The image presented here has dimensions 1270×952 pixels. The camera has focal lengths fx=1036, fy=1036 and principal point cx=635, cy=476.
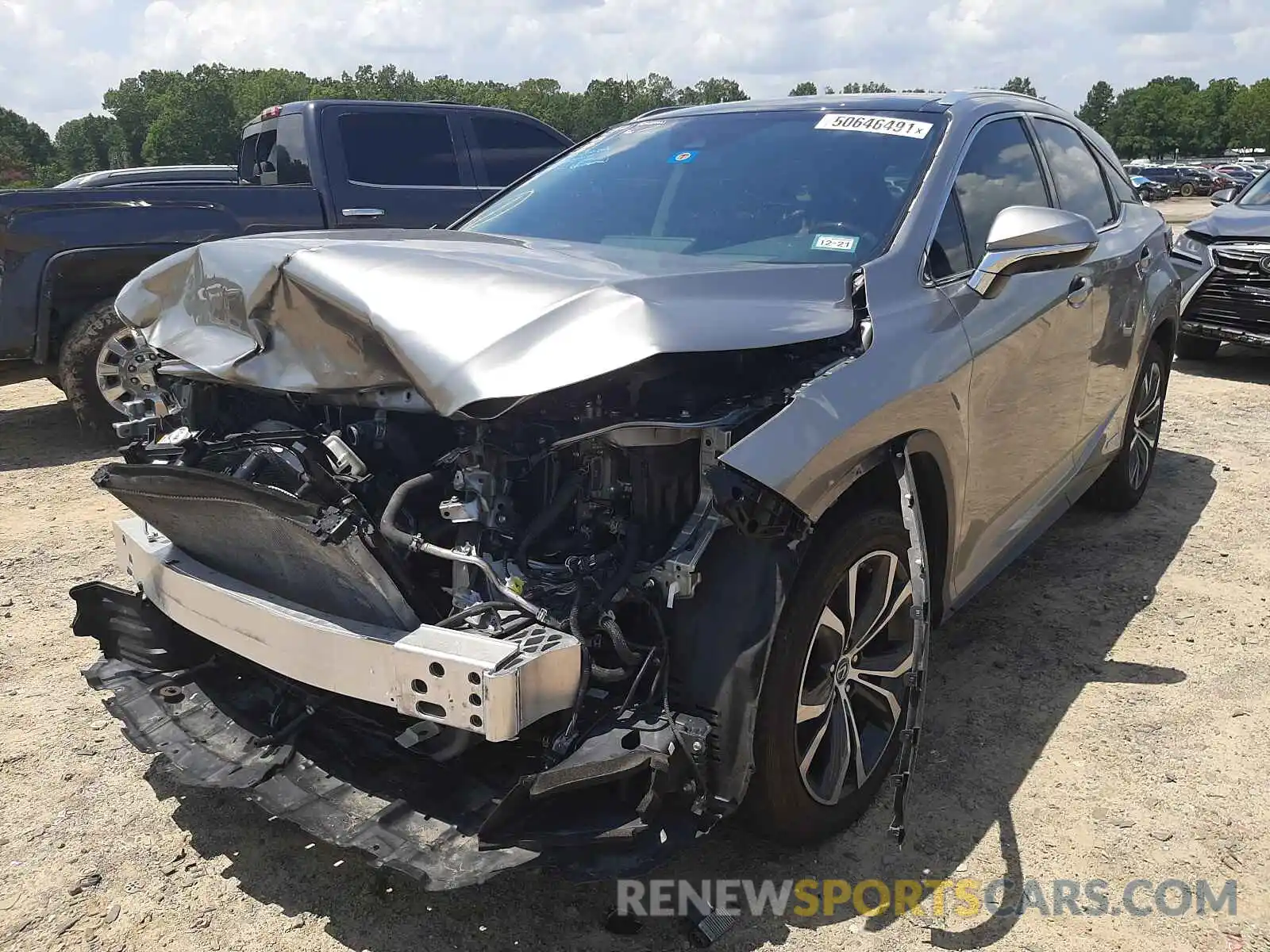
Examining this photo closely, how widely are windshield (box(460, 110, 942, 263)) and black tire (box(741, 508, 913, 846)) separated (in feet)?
2.73

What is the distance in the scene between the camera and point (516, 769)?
2354 millimetres

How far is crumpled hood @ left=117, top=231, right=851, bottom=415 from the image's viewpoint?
214 centimetres

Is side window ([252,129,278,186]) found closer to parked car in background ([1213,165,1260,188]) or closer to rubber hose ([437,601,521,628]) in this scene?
rubber hose ([437,601,521,628])

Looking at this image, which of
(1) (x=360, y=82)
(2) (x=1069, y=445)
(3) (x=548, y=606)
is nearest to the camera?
(3) (x=548, y=606)

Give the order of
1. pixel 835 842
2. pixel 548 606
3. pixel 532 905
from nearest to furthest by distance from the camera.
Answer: pixel 548 606 < pixel 532 905 < pixel 835 842

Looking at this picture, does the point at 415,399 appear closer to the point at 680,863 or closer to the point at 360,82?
the point at 680,863

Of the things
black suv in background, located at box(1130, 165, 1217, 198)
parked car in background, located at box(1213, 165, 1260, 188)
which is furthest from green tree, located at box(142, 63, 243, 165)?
parked car in background, located at box(1213, 165, 1260, 188)

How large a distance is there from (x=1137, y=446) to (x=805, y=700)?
3.48m

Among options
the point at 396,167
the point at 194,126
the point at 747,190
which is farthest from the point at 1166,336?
the point at 194,126

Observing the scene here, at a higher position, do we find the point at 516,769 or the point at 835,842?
the point at 516,769

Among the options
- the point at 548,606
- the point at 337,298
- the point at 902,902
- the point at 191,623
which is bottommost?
the point at 902,902

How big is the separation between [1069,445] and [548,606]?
261cm

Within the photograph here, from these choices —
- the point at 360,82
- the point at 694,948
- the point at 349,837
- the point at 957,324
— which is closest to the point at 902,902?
the point at 694,948

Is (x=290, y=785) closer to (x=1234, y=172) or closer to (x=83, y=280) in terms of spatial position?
(x=83, y=280)
